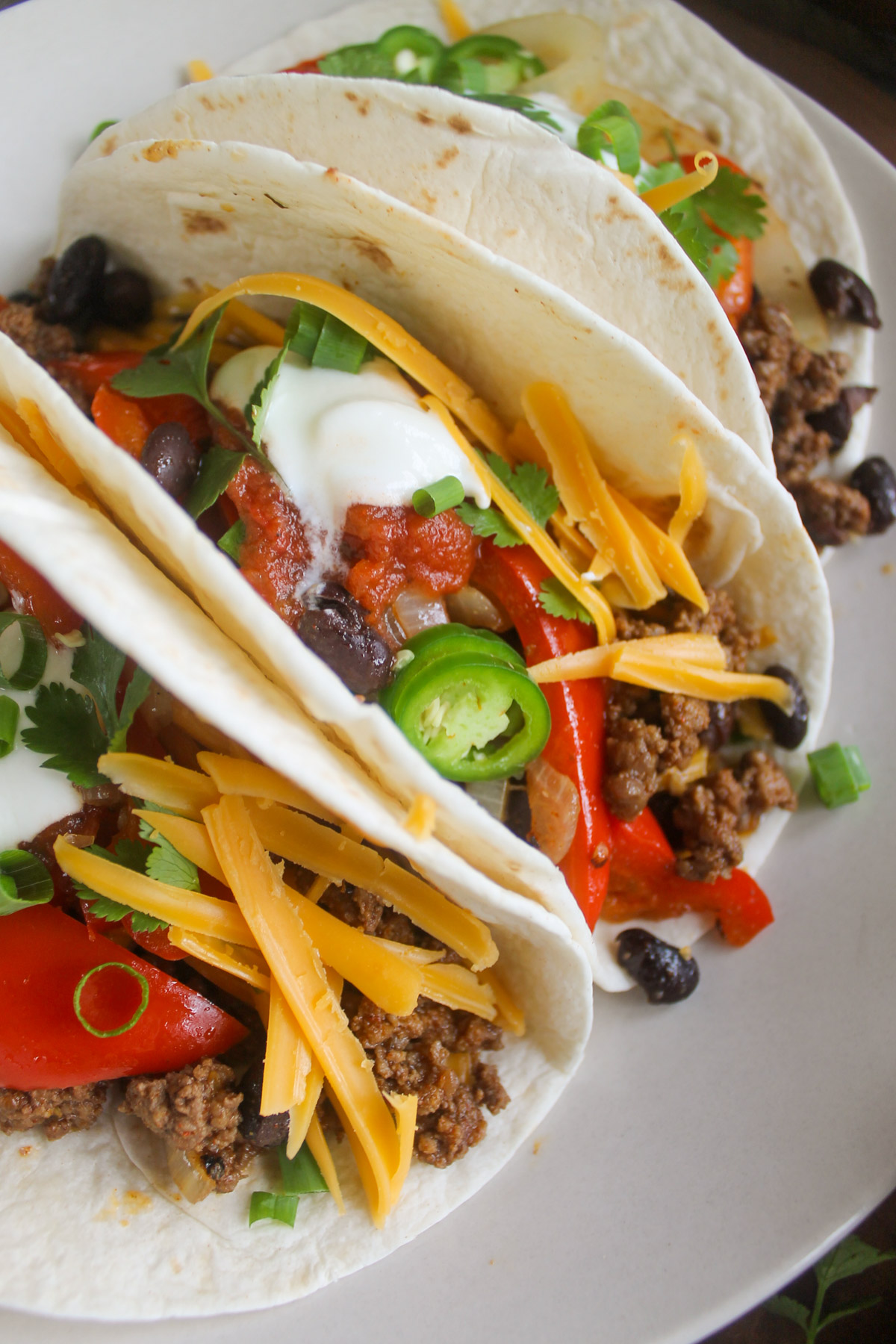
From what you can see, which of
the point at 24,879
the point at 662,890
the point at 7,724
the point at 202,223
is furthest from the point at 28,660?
the point at 662,890

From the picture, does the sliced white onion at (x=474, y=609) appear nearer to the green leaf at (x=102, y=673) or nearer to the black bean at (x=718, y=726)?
the black bean at (x=718, y=726)

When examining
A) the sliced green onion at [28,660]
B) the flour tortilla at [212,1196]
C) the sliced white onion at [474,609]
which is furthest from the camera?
the sliced white onion at [474,609]

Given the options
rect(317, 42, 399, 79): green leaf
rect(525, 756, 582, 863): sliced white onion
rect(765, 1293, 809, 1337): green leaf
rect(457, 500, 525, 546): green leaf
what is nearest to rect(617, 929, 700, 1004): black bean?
rect(525, 756, 582, 863): sliced white onion

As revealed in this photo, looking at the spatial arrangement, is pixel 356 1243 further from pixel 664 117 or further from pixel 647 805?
pixel 664 117

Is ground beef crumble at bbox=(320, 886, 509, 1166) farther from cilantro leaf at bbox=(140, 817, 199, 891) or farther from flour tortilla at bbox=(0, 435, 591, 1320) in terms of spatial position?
cilantro leaf at bbox=(140, 817, 199, 891)

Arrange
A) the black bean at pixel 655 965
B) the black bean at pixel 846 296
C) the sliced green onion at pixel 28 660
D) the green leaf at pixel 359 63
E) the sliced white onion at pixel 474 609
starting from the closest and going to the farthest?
the sliced green onion at pixel 28 660
the sliced white onion at pixel 474 609
the black bean at pixel 655 965
the green leaf at pixel 359 63
the black bean at pixel 846 296

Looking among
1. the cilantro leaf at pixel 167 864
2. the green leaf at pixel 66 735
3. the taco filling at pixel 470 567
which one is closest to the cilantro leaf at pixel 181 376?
the taco filling at pixel 470 567

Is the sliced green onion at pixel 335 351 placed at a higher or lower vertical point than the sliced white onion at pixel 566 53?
lower
